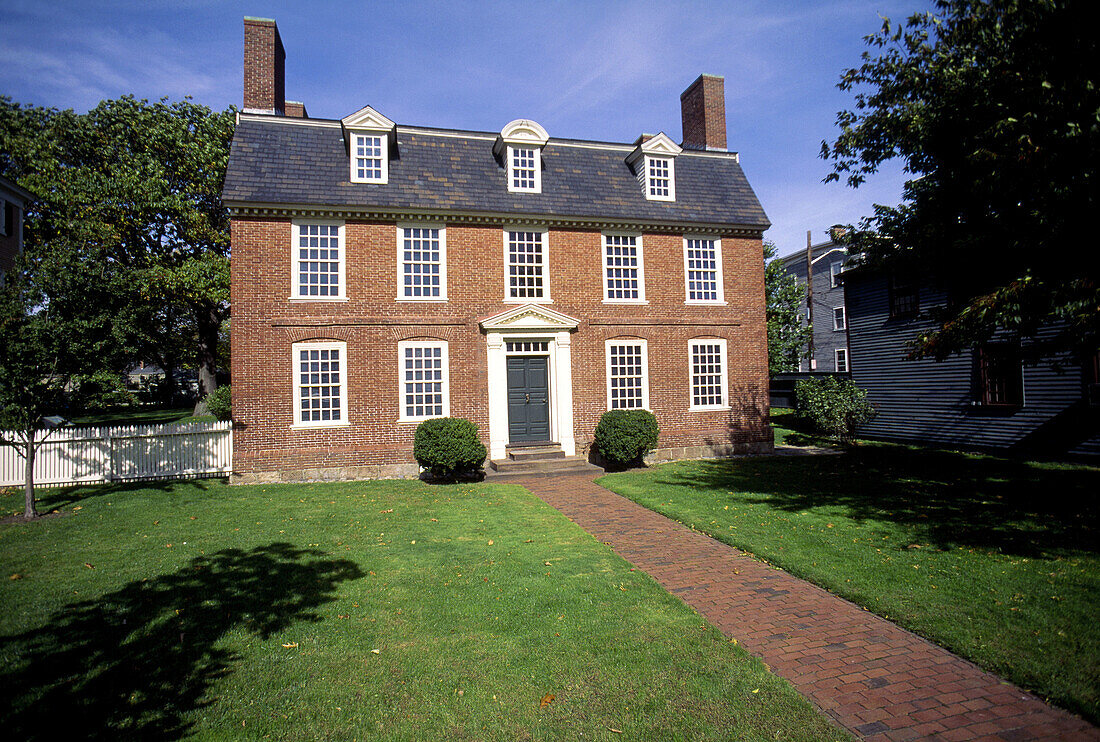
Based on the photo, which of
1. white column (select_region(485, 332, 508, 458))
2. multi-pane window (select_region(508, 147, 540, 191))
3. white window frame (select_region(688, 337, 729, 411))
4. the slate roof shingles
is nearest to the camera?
the slate roof shingles

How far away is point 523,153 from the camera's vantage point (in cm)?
1678

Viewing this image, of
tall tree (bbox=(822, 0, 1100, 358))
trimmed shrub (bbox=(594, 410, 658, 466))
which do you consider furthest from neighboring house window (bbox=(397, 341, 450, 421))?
tall tree (bbox=(822, 0, 1100, 358))

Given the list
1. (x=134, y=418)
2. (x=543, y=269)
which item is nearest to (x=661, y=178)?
(x=543, y=269)

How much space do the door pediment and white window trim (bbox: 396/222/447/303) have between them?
4.84 ft

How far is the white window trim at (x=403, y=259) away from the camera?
15344 millimetres

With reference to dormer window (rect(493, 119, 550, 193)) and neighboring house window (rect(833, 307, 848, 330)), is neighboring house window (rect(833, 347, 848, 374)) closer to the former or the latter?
neighboring house window (rect(833, 307, 848, 330))

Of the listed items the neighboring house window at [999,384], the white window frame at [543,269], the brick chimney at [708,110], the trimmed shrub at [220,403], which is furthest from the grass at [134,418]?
the neighboring house window at [999,384]

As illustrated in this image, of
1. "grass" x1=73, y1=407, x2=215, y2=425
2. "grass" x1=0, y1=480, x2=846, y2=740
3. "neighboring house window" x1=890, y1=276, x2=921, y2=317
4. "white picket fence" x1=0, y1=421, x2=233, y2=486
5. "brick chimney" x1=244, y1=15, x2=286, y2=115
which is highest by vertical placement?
"brick chimney" x1=244, y1=15, x2=286, y2=115

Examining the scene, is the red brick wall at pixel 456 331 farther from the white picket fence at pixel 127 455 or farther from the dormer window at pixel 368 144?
the dormer window at pixel 368 144

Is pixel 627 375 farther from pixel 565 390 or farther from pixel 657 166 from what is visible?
pixel 657 166

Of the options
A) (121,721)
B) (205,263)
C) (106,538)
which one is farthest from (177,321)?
(121,721)

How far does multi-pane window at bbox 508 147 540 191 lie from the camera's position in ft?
54.5

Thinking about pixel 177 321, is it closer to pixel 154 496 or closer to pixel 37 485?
pixel 37 485

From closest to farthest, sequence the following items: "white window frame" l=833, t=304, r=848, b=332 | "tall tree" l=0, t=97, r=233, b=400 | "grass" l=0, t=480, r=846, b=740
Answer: "grass" l=0, t=480, r=846, b=740, "tall tree" l=0, t=97, r=233, b=400, "white window frame" l=833, t=304, r=848, b=332
